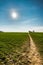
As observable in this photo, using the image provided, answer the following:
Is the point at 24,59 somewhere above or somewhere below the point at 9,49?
below

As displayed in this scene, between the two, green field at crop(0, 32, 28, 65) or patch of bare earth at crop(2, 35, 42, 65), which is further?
green field at crop(0, 32, 28, 65)

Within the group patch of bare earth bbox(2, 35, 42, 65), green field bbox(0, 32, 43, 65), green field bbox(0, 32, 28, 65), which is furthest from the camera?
green field bbox(0, 32, 28, 65)

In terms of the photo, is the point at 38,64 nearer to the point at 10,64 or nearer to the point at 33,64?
the point at 33,64

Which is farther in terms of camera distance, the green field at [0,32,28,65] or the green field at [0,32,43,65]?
the green field at [0,32,28,65]

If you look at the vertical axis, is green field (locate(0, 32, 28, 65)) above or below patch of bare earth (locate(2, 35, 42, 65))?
above

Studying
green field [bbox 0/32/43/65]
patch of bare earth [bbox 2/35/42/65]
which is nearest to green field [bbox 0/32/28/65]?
green field [bbox 0/32/43/65]

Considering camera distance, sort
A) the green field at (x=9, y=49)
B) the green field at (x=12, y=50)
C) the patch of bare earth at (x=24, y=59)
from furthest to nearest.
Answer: the green field at (x=9, y=49)
the green field at (x=12, y=50)
the patch of bare earth at (x=24, y=59)

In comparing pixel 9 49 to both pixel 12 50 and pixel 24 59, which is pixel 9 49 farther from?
pixel 24 59

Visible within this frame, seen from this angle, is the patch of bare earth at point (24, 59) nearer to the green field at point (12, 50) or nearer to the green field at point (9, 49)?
the green field at point (12, 50)

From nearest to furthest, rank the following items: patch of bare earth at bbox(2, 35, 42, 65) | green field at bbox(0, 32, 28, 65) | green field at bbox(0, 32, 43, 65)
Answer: patch of bare earth at bbox(2, 35, 42, 65) < green field at bbox(0, 32, 43, 65) < green field at bbox(0, 32, 28, 65)

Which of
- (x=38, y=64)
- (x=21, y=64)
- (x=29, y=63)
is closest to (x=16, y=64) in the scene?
(x=21, y=64)

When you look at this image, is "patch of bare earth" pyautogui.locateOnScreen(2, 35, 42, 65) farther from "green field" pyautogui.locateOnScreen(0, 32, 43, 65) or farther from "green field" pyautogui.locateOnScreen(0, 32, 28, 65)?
"green field" pyautogui.locateOnScreen(0, 32, 28, 65)

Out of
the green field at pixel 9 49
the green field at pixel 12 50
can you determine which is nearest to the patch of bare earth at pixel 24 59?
the green field at pixel 12 50

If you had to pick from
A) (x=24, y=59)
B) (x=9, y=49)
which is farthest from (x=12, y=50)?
(x=24, y=59)
